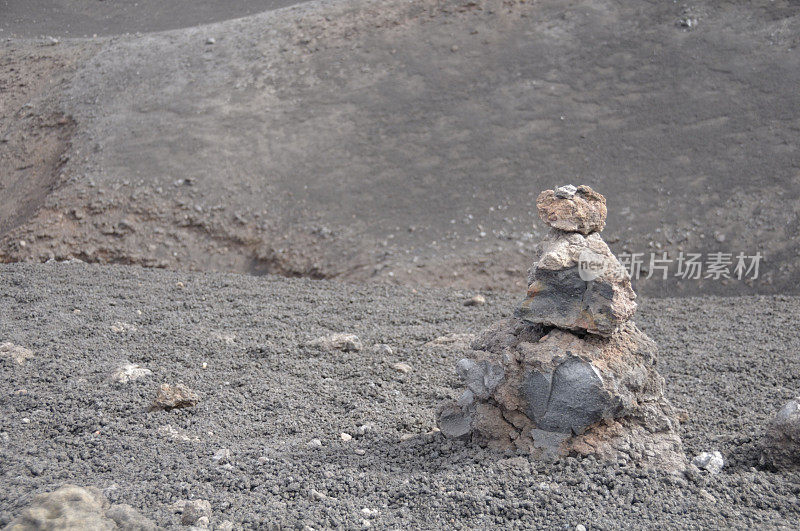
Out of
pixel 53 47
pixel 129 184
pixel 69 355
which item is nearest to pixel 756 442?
pixel 69 355

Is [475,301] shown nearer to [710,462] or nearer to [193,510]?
[710,462]

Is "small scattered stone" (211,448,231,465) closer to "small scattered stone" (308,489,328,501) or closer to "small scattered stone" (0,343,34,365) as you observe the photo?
"small scattered stone" (308,489,328,501)

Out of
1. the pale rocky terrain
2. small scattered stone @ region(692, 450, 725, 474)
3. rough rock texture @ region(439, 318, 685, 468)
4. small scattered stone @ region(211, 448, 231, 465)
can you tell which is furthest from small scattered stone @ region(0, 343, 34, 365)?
small scattered stone @ region(692, 450, 725, 474)

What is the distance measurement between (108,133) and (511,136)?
707cm

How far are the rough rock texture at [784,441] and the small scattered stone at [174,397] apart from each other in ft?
12.7

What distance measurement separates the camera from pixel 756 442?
4359 millimetres

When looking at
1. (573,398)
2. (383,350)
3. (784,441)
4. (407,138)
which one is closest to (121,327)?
(383,350)

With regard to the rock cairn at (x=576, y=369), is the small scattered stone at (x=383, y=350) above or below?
below

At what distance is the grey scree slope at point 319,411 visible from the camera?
3.71 m

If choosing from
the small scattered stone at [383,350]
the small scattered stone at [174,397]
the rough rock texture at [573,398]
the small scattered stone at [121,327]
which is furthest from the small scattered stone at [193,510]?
the small scattered stone at [121,327]

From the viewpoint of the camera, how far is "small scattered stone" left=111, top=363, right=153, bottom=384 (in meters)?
5.37

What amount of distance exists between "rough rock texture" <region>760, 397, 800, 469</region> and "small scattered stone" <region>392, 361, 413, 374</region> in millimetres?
2819

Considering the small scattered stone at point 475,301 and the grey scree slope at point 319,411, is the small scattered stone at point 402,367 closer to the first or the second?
the grey scree slope at point 319,411

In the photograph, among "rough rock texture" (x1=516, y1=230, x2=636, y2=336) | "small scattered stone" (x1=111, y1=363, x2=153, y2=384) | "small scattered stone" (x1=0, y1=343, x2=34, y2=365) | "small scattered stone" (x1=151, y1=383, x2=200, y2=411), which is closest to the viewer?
"rough rock texture" (x1=516, y1=230, x2=636, y2=336)
